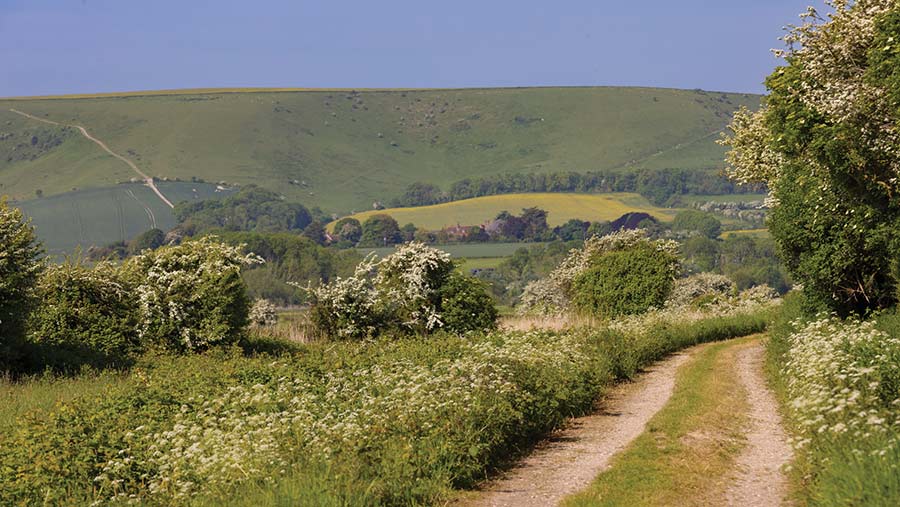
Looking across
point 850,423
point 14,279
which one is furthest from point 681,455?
point 14,279

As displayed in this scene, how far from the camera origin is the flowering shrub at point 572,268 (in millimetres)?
51800

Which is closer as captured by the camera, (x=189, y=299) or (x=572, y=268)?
(x=189, y=299)

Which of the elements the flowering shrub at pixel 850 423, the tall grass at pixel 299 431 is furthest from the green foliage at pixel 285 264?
the flowering shrub at pixel 850 423

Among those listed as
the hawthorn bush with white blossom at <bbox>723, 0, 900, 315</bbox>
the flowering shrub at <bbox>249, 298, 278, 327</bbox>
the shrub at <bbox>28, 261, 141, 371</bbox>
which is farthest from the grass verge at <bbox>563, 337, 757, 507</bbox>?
the flowering shrub at <bbox>249, 298, 278, 327</bbox>

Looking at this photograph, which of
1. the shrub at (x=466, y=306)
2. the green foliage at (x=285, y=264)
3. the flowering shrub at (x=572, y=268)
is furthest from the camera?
the green foliage at (x=285, y=264)

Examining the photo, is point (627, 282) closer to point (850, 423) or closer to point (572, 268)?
point (572, 268)

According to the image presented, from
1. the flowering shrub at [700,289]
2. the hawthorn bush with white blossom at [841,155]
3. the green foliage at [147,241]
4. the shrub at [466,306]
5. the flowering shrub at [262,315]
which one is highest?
the hawthorn bush with white blossom at [841,155]

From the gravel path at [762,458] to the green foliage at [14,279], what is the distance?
15.8 metres

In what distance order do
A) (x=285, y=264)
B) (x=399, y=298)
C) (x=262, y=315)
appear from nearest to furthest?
(x=399, y=298) < (x=262, y=315) < (x=285, y=264)

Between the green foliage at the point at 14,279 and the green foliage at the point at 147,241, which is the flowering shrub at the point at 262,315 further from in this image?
the green foliage at the point at 147,241

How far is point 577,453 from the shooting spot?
1520 cm

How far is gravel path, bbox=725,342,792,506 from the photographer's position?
40.1 ft

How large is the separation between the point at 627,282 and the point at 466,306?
54.8 ft

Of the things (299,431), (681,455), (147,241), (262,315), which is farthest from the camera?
(147,241)
